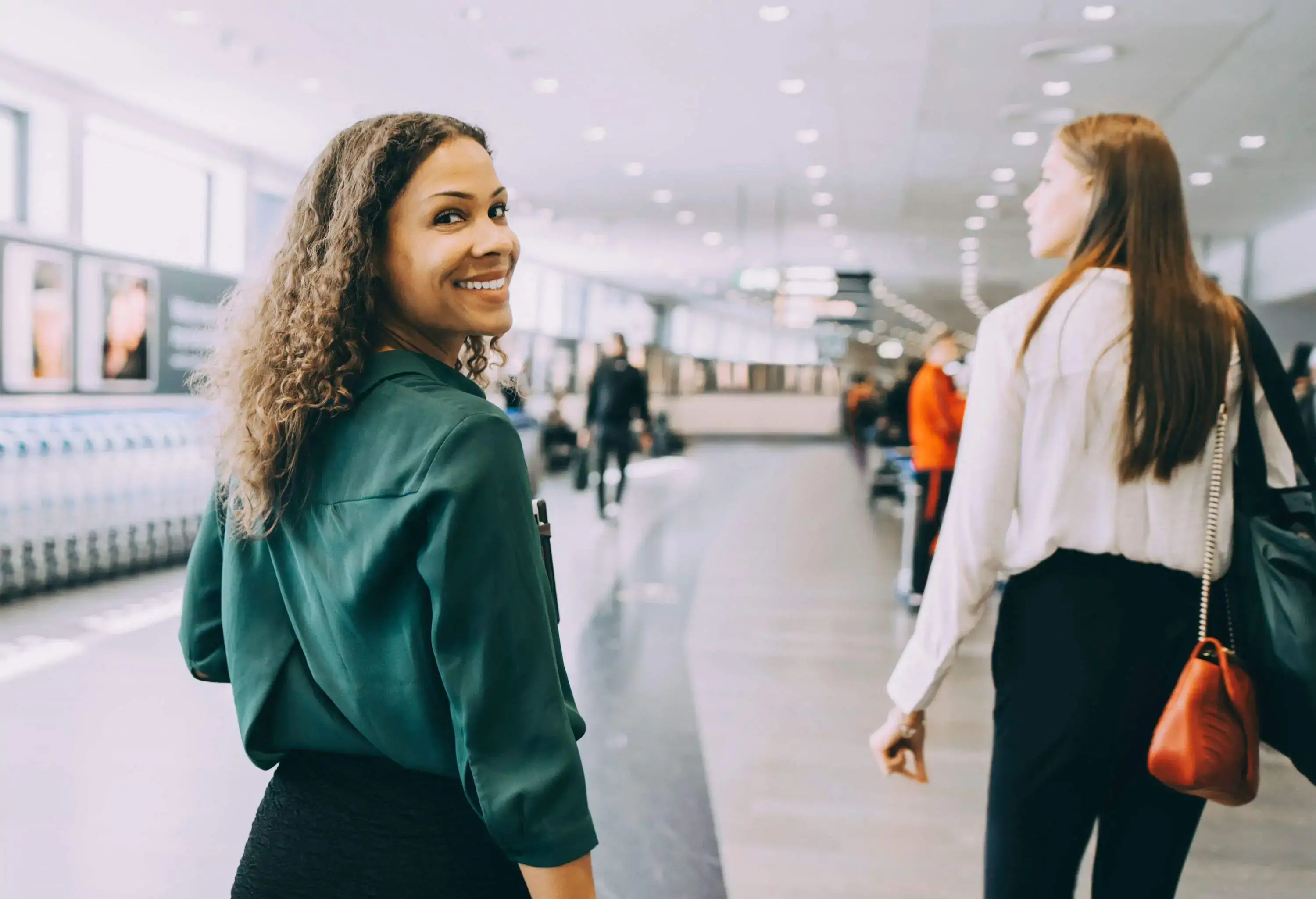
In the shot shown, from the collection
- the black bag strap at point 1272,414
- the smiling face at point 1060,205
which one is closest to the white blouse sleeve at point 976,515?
the smiling face at point 1060,205

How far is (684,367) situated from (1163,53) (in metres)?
23.9

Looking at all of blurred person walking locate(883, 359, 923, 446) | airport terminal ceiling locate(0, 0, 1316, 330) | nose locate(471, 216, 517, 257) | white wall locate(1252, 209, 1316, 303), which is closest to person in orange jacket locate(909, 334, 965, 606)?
airport terminal ceiling locate(0, 0, 1316, 330)

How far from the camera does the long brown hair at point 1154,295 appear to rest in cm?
140

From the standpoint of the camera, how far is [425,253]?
3.27 feet

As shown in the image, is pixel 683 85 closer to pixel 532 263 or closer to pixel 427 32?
pixel 427 32

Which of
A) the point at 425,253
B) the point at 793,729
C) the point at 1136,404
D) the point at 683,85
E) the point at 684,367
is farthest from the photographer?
the point at 684,367

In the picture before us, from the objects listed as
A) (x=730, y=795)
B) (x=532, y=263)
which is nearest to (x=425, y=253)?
(x=730, y=795)

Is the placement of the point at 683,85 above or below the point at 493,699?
→ above

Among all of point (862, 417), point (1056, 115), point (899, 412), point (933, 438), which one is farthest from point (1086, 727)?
point (862, 417)

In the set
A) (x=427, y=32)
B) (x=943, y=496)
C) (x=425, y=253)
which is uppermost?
(x=427, y=32)

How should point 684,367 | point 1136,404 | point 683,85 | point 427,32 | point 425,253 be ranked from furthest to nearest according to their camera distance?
point 684,367
point 683,85
point 427,32
point 1136,404
point 425,253

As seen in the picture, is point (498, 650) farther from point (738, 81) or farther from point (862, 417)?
point (862, 417)

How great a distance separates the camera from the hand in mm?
1624

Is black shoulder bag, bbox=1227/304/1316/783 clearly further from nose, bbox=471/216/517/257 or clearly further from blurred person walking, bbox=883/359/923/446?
blurred person walking, bbox=883/359/923/446
